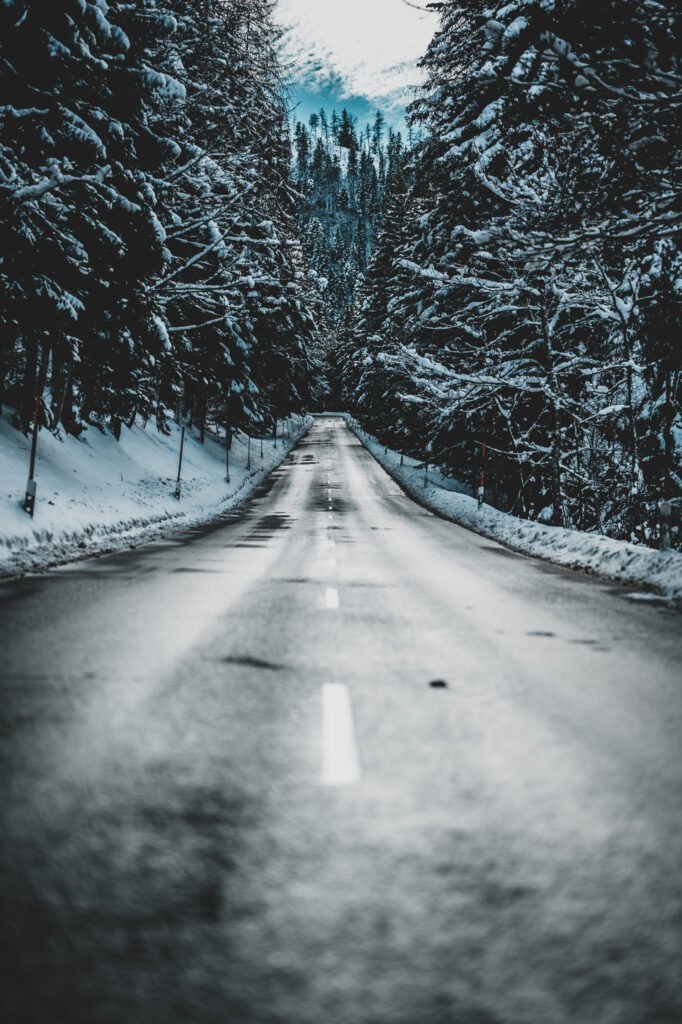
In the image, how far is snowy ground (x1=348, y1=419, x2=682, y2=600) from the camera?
10445 millimetres

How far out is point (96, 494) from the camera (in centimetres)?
2039

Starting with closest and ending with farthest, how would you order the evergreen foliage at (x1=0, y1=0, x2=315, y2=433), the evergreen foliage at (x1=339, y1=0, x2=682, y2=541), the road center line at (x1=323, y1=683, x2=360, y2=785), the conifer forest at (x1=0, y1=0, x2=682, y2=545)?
the road center line at (x1=323, y1=683, x2=360, y2=785) < the evergreen foliage at (x1=339, y1=0, x2=682, y2=541) < the conifer forest at (x1=0, y1=0, x2=682, y2=545) < the evergreen foliage at (x1=0, y1=0, x2=315, y2=433)

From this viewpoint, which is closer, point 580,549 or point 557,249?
point 557,249

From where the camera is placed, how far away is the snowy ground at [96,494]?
44.7 feet

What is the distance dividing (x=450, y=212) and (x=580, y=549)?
15115 millimetres

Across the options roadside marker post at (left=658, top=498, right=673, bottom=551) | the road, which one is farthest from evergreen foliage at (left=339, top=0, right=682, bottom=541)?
the road

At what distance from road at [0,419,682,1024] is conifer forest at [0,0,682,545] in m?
5.63

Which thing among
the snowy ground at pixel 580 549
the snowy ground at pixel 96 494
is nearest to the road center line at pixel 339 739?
the snowy ground at pixel 580 549

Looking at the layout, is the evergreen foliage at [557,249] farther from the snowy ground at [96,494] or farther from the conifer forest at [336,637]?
the snowy ground at [96,494]

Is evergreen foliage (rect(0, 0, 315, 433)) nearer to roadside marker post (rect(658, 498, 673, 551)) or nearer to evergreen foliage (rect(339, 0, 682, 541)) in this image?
evergreen foliage (rect(339, 0, 682, 541))

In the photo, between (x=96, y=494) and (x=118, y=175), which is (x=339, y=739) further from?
(x=96, y=494)

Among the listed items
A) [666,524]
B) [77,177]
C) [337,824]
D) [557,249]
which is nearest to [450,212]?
[77,177]

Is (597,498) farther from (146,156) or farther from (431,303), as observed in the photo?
(146,156)

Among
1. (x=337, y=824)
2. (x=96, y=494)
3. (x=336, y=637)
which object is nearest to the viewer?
(x=337, y=824)
